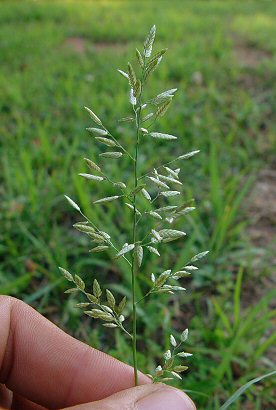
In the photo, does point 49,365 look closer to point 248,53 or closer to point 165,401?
point 165,401

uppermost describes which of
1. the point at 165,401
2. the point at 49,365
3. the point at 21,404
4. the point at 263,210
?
the point at 165,401

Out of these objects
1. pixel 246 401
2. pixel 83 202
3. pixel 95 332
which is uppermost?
pixel 83 202

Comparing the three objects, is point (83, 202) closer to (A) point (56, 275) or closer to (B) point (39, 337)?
(A) point (56, 275)

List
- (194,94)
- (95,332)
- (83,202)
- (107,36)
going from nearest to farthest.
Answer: (95,332), (83,202), (194,94), (107,36)

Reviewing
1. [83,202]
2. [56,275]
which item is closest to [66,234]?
[83,202]

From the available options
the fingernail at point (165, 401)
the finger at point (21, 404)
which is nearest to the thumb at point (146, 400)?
the fingernail at point (165, 401)

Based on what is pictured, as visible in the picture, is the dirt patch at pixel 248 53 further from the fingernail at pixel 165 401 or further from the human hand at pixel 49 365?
the fingernail at pixel 165 401

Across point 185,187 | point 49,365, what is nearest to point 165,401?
point 49,365
